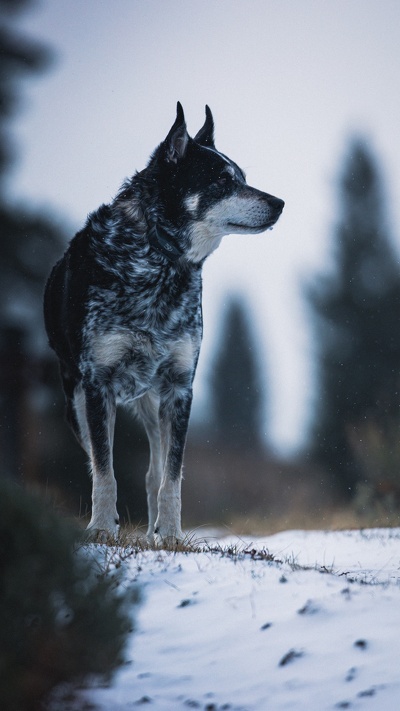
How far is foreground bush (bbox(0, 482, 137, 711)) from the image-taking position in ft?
8.60

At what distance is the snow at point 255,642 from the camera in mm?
3010

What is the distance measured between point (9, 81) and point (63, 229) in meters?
4.12

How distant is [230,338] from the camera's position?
115 ft

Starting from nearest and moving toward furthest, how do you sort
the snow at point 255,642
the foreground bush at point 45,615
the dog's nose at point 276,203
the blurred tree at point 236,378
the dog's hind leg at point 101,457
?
the foreground bush at point 45,615
the snow at point 255,642
the dog's hind leg at point 101,457
the dog's nose at point 276,203
the blurred tree at point 236,378

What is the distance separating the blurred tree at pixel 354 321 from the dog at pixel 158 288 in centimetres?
1174

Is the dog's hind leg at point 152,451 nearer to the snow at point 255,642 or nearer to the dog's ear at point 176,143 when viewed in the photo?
the dog's ear at point 176,143

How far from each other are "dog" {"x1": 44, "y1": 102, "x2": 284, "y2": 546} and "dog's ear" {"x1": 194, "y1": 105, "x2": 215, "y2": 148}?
0.38 meters

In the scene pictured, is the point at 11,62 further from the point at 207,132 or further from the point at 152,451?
the point at 152,451

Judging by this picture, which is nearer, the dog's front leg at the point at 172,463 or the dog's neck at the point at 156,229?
the dog's front leg at the point at 172,463

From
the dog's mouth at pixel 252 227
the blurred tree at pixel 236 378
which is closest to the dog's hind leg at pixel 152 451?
the dog's mouth at pixel 252 227

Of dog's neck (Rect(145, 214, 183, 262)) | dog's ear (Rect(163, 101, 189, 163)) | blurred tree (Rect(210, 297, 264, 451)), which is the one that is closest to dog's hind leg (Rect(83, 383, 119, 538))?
dog's neck (Rect(145, 214, 183, 262))

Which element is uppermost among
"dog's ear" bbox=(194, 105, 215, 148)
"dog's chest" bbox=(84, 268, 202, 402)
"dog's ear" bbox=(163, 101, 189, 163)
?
"dog's ear" bbox=(194, 105, 215, 148)

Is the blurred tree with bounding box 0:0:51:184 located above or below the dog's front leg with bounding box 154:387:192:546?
above

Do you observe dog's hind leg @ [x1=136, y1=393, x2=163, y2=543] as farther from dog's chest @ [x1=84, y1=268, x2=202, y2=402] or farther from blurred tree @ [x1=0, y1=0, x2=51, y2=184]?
blurred tree @ [x1=0, y1=0, x2=51, y2=184]
